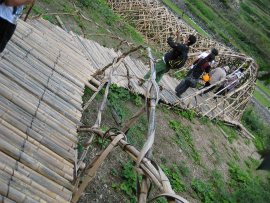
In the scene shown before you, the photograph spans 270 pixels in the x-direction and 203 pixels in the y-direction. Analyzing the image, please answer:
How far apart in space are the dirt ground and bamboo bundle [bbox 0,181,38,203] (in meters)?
0.72

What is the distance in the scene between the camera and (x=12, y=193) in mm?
1320

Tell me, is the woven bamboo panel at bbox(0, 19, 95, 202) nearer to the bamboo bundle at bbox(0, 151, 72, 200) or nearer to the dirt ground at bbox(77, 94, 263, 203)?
the bamboo bundle at bbox(0, 151, 72, 200)

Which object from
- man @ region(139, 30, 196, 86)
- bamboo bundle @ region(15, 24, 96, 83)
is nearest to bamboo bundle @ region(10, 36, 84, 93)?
bamboo bundle @ region(15, 24, 96, 83)

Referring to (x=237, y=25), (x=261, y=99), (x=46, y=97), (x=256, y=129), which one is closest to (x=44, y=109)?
(x=46, y=97)

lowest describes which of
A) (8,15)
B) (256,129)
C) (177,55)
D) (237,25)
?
(256,129)

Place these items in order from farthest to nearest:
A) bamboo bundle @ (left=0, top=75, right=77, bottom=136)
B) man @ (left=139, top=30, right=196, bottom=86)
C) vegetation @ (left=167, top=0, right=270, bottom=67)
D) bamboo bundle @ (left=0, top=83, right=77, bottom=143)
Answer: vegetation @ (left=167, top=0, right=270, bottom=67)
man @ (left=139, top=30, right=196, bottom=86)
bamboo bundle @ (left=0, top=75, right=77, bottom=136)
bamboo bundle @ (left=0, top=83, right=77, bottom=143)

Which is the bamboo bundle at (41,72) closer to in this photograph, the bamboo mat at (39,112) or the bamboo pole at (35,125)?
the bamboo mat at (39,112)

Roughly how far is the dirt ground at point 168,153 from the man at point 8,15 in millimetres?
1442

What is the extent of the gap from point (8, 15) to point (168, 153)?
3.42 metres

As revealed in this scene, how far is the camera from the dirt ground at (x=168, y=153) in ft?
9.29

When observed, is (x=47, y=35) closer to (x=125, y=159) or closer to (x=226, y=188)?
(x=125, y=159)

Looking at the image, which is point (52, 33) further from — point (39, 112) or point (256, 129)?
point (256, 129)

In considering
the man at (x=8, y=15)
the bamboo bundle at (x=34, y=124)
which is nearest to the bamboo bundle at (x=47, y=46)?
the man at (x=8, y=15)

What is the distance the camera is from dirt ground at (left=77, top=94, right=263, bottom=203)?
283cm
